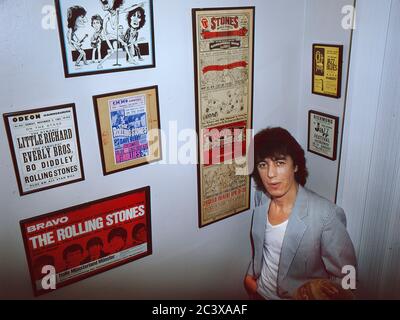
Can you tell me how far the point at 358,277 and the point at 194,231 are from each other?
1.02 metres

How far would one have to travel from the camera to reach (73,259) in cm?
166

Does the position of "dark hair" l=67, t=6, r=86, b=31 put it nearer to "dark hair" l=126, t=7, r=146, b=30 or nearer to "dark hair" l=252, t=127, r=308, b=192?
"dark hair" l=126, t=7, r=146, b=30

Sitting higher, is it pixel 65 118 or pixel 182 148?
pixel 65 118

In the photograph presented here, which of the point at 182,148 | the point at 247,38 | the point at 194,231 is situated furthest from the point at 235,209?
the point at 247,38

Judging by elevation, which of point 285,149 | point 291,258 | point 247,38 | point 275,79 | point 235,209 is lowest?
point 291,258

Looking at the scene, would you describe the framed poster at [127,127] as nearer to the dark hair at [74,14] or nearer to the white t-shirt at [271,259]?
the dark hair at [74,14]

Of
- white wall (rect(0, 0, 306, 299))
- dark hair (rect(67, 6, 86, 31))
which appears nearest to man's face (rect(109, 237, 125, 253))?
white wall (rect(0, 0, 306, 299))

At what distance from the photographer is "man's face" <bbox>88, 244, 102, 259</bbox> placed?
1703 millimetres

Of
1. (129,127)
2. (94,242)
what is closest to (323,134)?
(129,127)

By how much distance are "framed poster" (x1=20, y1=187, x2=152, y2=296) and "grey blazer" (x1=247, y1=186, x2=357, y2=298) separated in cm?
76

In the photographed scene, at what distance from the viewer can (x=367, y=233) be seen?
6.62 feet

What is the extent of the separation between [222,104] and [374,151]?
0.84m

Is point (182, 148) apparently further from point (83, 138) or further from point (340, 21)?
point (340, 21)
